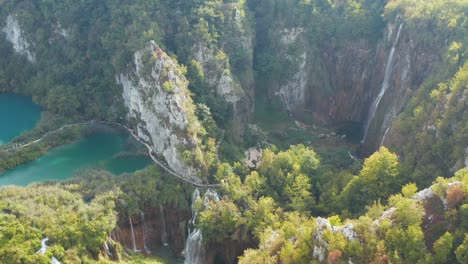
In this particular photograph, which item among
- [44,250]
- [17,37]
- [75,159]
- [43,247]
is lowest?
[44,250]

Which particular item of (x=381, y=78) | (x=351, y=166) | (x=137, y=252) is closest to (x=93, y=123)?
(x=137, y=252)

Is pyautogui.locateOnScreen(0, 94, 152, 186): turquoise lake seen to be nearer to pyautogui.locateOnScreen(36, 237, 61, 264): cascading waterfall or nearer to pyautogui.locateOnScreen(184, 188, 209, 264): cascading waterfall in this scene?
pyautogui.locateOnScreen(184, 188, 209, 264): cascading waterfall

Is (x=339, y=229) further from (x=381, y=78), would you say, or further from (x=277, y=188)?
(x=381, y=78)

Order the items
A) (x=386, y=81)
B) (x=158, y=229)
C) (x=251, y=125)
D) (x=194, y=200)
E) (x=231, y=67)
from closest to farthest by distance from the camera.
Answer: (x=194, y=200) → (x=158, y=229) → (x=386, y=81) → (x=231, y=67) → (x=251, y=125)

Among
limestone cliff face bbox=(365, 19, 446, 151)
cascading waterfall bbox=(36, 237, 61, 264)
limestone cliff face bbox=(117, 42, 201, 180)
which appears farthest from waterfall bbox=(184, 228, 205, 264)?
limestone cliff face bbox=(365, 19, 446, 151)

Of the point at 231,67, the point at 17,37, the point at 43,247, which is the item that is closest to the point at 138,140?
the point at 231,67

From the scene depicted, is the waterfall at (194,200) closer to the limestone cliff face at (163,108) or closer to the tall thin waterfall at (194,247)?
the tall thin waterfall at (194,247)

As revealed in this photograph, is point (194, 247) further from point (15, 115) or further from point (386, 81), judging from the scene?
point (15, 115)
